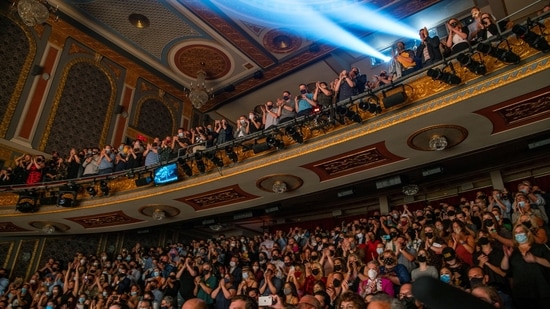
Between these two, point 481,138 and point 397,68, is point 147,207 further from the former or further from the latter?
point 481,138

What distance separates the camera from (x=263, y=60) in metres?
10.1

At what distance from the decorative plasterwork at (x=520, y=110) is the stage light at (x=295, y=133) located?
223 centimetres

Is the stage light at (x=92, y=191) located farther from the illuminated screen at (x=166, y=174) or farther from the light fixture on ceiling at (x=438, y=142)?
the light fixture on ceiling at (x=438, y=142)

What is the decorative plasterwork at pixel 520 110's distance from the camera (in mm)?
4168

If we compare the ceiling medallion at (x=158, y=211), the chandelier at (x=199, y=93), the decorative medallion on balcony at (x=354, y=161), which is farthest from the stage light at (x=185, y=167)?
the chandelier at (x=199, y=93)

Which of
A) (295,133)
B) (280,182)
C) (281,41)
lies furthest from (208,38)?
(295,133)

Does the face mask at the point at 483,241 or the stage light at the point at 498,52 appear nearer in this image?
the face mask at the point at 483,241

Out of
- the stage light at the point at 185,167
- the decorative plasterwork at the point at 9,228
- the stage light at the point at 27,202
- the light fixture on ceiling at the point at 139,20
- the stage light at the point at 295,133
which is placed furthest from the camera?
the light fixture on ceiling at the point at 139,20

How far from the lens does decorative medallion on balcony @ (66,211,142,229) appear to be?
810 cm

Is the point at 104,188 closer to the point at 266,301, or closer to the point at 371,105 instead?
the point at 266,301

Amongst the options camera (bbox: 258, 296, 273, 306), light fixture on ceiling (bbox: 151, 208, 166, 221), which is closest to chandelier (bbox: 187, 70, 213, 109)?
light fixture on ceiling (bbox: 151, 208, 166, 221)

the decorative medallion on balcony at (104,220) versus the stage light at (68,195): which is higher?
the stage light at (68,195)

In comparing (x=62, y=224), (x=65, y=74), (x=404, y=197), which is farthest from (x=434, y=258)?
(x=65, y=74)

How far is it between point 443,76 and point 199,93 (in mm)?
6925
